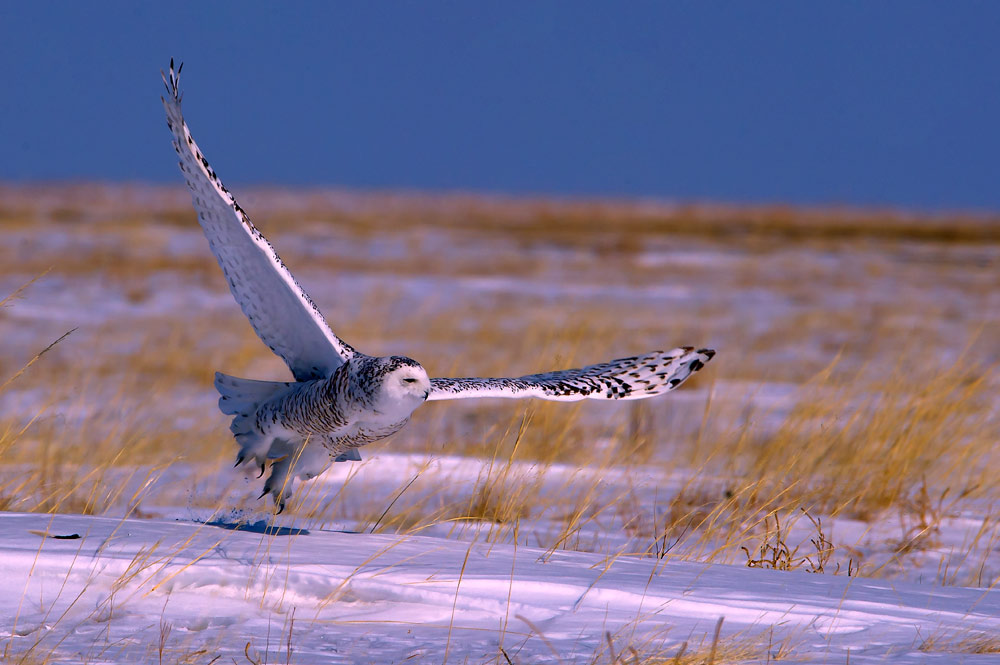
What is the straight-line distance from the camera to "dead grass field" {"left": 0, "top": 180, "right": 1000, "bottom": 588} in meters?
5.26

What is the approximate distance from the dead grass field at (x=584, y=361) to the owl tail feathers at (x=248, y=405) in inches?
17.1

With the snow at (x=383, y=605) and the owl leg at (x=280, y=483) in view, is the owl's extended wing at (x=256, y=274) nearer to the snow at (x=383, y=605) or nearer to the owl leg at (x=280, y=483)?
the owl leg at (x=280, y=483)

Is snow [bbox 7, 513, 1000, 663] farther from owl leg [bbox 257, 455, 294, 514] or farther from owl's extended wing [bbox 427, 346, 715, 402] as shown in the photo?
owl's extended wing [bbox 427, 346, 715, 402]

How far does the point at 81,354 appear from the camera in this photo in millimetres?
10758

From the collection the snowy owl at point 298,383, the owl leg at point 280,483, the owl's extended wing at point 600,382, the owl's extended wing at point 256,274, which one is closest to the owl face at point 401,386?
the snowy owl at point 298,383

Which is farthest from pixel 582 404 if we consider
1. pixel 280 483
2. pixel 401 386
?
pixel 401 386

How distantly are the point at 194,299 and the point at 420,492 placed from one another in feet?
35.2

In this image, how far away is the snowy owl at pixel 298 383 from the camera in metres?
3.85

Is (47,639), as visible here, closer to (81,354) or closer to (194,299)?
(81,354)

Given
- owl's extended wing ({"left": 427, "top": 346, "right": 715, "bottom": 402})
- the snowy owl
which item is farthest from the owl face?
owl's extended wing ({"left": 427, "top": 346, "right": 715, "bottom": 402})

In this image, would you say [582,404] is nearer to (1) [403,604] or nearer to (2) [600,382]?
(2) [600,382]

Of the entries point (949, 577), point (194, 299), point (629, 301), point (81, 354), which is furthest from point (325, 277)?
point (949, 577)

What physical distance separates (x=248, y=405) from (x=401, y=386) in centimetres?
111

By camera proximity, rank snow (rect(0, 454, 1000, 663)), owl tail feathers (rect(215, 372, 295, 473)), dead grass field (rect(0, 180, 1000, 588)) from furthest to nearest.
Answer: dead grass field (rect(0, 180, 1000, 588)), owl tail feathers (rect(215, 372, 295, 473)), snow (rect(0, 454, 1000, 663))
